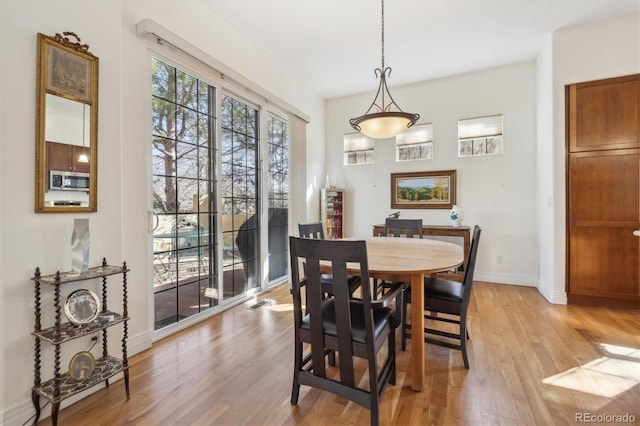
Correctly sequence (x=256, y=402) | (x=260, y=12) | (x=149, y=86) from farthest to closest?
(x=260, y=12)
(x=149, y=86)
(x=256, y=402)

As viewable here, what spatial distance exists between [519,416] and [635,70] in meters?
3.75

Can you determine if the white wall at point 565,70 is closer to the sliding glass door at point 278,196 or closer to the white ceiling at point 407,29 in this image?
the white ceiling at point 407,29

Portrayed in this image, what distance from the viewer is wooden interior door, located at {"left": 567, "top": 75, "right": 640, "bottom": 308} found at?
310 centimetres

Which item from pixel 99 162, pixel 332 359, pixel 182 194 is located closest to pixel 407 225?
pixel 332 359

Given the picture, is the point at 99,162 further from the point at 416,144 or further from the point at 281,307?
the point at 416,144

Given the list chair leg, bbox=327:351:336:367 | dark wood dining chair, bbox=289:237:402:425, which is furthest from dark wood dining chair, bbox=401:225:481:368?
chair leg, bbox=327:351:336:367

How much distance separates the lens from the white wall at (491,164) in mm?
4094

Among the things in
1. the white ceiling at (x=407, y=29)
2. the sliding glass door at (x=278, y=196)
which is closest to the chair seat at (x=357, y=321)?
the sliding glass door at (x=278, y=196)

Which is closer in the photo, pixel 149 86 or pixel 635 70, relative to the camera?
pixel 149 86

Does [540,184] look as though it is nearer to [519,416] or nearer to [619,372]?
[619,372]

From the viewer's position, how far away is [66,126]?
172 centimetres

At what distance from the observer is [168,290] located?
266 centimetres

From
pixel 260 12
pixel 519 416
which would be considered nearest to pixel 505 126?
pixel 260 12
